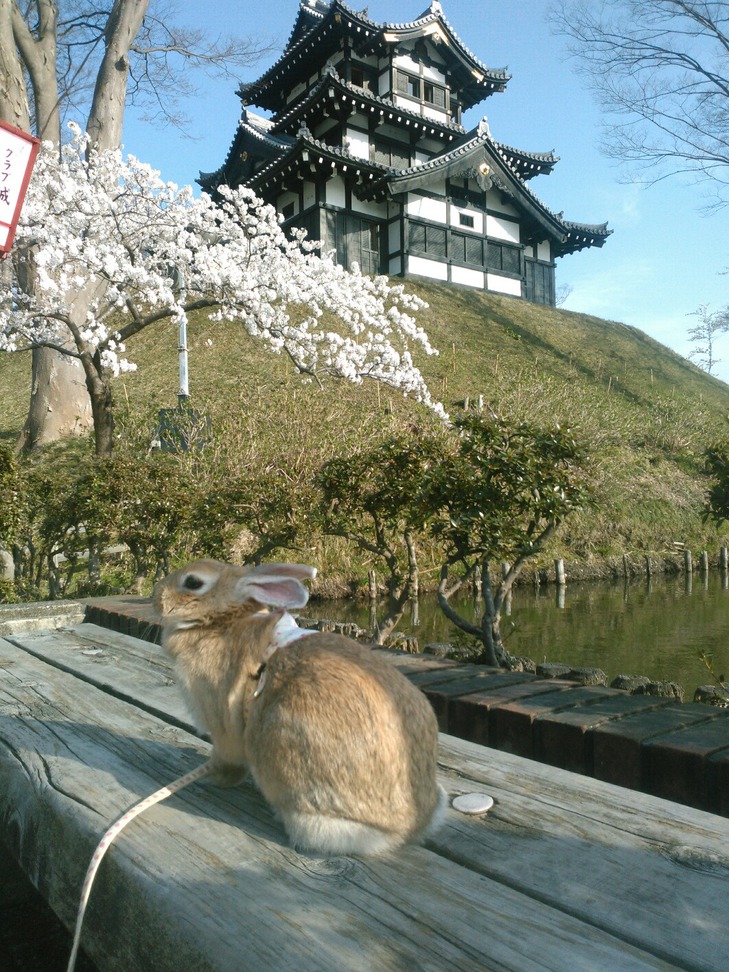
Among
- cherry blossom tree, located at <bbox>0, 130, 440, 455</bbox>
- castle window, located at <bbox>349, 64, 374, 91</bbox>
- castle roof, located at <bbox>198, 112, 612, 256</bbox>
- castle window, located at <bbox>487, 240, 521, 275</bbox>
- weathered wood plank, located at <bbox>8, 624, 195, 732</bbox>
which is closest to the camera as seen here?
weathered wood plank, located at <bbox>8, 624, 195, 732</bbox>

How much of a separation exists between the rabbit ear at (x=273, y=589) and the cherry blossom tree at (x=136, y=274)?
10.3 m

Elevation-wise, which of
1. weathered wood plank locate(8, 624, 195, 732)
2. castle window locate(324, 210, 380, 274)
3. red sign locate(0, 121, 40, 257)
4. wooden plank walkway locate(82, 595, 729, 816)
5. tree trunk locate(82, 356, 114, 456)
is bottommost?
wooden plank walkway locate(82, 595, 729, 816)

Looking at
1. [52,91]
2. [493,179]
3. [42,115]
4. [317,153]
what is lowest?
[42,115]

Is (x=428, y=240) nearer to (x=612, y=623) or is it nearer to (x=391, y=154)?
(x=391, y=154)

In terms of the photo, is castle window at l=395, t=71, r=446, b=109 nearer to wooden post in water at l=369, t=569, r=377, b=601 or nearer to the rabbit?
wooden post in water at l=369, t=569, r=377, b=601

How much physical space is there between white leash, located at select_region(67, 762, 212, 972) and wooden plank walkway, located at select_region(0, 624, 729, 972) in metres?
0.02

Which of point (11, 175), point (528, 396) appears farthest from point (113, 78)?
point (528, 396)

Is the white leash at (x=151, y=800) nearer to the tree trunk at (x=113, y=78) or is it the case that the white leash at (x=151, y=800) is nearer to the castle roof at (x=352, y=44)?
the tree trunk at (x=113, y=78)

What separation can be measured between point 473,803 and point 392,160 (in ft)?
105

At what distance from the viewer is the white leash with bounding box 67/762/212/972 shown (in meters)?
1.23

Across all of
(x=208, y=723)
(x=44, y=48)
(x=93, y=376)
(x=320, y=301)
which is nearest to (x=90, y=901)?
(x=208, y=723)

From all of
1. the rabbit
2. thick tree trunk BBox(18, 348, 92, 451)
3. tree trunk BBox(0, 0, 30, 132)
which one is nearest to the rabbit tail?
the rabbit

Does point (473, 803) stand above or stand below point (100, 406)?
below

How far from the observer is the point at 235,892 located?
112 cm
